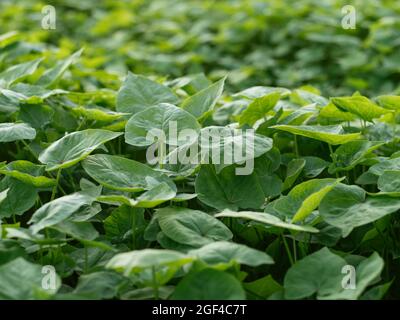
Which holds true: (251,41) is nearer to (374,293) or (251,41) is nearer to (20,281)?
(374,293)

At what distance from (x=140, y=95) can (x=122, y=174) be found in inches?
12.3

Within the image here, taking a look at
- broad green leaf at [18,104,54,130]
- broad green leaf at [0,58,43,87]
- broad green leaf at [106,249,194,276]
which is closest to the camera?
broad green leaf at [106,249,194,276]

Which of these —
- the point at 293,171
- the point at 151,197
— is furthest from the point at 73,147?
the point at 293,171

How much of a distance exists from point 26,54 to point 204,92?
914 millimetres

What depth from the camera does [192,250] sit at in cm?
98

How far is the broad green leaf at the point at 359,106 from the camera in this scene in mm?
1304

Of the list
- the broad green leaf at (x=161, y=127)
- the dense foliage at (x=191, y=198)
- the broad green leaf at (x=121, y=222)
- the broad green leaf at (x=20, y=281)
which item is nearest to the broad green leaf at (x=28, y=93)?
the dense foliage at (x=191, y=198)

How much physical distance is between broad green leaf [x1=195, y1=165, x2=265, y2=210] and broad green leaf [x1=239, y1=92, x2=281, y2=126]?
20cm

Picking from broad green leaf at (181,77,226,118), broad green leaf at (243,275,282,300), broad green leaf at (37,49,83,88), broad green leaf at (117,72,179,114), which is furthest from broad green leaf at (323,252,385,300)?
broad green leaf at (37,49,83,88)

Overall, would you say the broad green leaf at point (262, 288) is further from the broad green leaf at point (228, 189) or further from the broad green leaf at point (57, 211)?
the broad green leaf at point (57, 211)

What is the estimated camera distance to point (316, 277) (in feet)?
3.21

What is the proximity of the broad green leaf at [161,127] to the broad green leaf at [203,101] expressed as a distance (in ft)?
0.37

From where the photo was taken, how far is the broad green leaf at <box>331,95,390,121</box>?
4.28ft

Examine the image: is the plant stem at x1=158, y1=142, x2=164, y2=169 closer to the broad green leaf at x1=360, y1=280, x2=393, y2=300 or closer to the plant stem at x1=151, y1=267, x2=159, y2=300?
the plant stem at x1=151, y1=267, x2=159, y2=300
